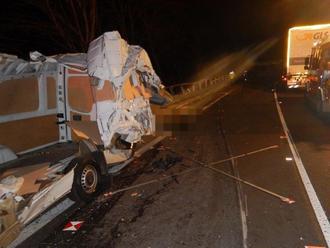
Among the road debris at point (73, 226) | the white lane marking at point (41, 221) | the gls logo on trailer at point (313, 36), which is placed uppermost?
the gls logo on trailer at point (313, 36)

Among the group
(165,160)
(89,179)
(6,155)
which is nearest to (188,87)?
(165,160)

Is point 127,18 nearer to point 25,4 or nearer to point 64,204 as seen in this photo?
point 25,4

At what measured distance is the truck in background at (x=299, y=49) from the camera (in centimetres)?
2100

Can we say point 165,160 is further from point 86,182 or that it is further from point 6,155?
point 6,155

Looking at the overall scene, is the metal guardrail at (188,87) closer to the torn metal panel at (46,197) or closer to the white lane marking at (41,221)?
the white lane marking at (41,221)

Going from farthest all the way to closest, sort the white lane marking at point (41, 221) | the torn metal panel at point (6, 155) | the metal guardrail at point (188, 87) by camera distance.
→ the metal guardrail at point (188, 87) < the torn metal panel at point (6, 155) < the white lane marking at point (41, 221)

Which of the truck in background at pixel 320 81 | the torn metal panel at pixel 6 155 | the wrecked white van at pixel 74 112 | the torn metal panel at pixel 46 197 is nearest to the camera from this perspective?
the torn metal panel at pixel 46 197

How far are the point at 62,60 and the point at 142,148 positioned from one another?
375cm

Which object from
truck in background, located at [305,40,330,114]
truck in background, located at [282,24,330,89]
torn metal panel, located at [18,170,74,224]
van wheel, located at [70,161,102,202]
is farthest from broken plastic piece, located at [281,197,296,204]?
truck in background, located at [282,24,330,89]

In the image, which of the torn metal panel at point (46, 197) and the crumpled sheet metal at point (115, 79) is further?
the crumpled sheet metal at point (115, 79)

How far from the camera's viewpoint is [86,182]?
6672 millimetres

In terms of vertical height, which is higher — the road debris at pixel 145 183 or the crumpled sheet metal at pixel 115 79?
the crumpled sheet metal at pixel 115 79

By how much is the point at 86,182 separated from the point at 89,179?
0.12 metres

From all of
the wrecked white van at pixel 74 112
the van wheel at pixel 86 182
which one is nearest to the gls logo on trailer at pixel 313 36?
the wrecked white van at pixel 74 112
